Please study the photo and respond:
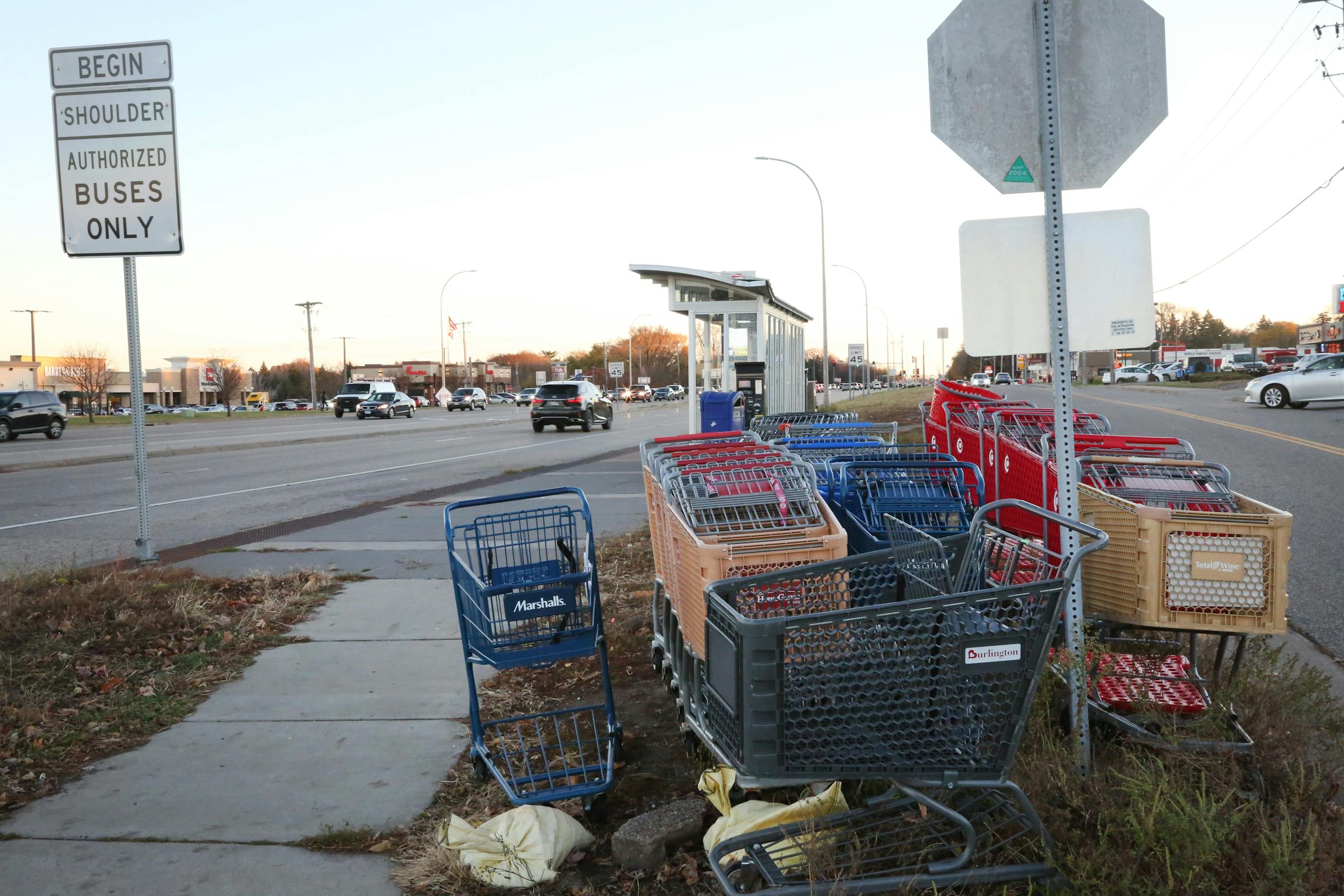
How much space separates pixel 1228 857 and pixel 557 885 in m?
2.09

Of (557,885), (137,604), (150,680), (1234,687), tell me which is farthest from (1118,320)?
(137,604)

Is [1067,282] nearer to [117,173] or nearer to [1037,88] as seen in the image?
[1037,88]

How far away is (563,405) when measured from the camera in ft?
109

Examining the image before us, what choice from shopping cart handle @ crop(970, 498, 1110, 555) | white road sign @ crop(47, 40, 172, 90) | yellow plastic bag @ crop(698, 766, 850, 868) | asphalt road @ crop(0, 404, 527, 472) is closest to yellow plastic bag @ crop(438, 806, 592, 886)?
yellow plastic bag @ crop(698, 766, 850, 868)

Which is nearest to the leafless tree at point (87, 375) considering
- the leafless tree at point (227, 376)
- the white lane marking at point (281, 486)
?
the leafless tree at point (227, 376)

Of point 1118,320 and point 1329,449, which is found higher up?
point 1118,320

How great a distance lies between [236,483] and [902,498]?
14.1 m

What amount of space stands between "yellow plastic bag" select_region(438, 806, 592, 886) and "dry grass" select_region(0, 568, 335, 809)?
1.90 m

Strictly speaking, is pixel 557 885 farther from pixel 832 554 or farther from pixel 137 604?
pixel 137 604

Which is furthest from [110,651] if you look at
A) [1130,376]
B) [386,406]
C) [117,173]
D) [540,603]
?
[1130,376]

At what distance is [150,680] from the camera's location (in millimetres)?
5395

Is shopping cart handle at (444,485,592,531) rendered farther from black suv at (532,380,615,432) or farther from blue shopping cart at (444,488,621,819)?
black suv at (532,380,615,432)

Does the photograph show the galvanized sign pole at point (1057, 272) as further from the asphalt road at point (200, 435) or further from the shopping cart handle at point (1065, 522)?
the asphalt road at point (200, 435)

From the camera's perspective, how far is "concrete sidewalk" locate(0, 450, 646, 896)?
3.38 meters
